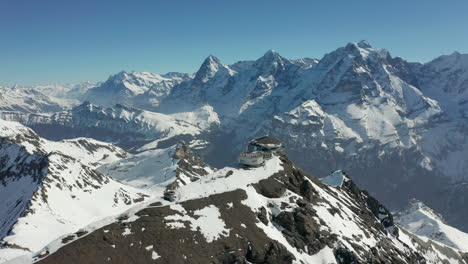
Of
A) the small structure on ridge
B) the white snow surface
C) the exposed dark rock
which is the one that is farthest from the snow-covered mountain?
the white snow surface

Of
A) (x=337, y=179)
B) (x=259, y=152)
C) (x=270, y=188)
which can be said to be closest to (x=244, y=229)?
(x=270, y=188)

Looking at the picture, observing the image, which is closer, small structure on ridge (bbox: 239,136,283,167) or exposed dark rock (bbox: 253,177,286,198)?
exposed dark rock (bbox: 253,177,286,198)

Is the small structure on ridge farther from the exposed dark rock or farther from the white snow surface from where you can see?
the white snow surface

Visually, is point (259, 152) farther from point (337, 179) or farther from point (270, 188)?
point (337, 179)

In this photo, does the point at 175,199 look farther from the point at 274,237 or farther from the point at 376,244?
the point at 376,244

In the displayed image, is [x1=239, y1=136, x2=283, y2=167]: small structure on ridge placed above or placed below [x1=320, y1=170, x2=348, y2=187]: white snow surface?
above

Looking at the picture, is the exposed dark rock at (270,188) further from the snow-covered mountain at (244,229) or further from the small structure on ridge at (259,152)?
the small structure on ridge at (259,152)

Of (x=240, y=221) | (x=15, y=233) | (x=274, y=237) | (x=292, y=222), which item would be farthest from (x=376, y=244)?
(x=15, y=233)

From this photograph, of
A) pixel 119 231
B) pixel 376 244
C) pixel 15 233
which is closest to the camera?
pixel 119 231
